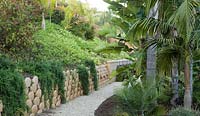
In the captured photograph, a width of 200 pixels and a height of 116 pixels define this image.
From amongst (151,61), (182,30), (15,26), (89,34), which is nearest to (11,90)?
(182,30)

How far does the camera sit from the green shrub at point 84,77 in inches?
533

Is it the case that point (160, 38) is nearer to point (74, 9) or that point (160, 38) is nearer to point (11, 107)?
point (11, 107)

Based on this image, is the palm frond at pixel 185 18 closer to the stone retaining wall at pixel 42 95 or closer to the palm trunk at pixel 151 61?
the palm trunk at pixel 151 61

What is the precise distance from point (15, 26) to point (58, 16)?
10505 millimetres

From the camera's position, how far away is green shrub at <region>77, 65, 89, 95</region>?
1354 centimetres

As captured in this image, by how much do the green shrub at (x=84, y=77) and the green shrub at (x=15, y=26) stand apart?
2200mm

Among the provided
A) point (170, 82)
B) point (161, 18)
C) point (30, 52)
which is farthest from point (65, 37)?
point (161, 18)

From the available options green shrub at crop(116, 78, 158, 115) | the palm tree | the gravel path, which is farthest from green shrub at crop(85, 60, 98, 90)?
green shrub at crop(116, 78, 158, 115)

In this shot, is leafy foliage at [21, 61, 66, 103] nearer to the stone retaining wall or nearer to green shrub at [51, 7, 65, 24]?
the stone retaining wall

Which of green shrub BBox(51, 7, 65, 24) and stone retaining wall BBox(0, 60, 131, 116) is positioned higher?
green shrub BBox(51, 7, 65, 24)

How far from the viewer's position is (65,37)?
18.5 meters

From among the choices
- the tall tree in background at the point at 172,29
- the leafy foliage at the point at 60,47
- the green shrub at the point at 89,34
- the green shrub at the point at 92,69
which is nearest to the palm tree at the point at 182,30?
the tall tree in background at the point at 172,29

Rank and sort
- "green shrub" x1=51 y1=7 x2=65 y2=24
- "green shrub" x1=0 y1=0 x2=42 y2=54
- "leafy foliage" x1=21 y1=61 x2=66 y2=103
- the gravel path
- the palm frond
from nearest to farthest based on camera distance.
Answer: the palm frond → "leafy foliage" x1=21 y1=61 x2=66 y2=103 → the gravel path → "green shrub" x1=0 y1=0 x2=42 y2=54 → "green shrub" x1=51 y1=7 x2=65 y2=24

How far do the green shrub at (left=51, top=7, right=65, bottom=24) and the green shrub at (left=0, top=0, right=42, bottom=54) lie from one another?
943 cm
